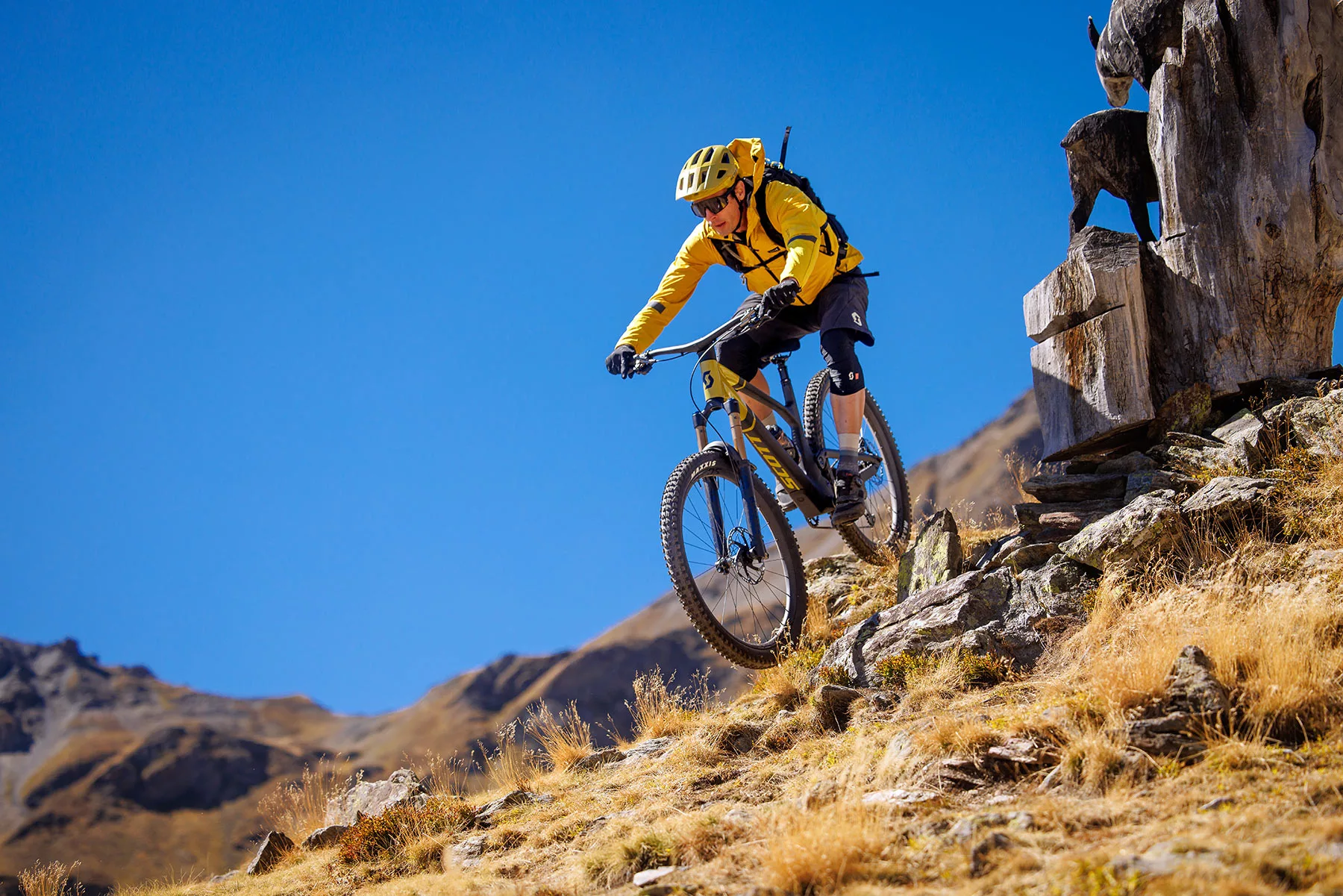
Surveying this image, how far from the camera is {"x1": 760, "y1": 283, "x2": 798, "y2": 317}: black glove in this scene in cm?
690

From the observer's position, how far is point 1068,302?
8711 millimetres

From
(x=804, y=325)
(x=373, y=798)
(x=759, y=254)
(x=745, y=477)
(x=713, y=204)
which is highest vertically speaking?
(x=713, y=204)

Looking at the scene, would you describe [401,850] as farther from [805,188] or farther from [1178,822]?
[805,188]

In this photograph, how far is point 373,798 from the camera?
752 centimetres

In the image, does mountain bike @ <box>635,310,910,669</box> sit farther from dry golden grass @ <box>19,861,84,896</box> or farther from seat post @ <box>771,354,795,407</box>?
dry golden grass @ <box>19,861,84,896</box>

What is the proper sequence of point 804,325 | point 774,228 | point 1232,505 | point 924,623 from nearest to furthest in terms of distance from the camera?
1. point 1232,505
2. point 924,623
3. point 774,228
4. point 804,325

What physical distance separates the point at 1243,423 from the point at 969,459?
9129cm

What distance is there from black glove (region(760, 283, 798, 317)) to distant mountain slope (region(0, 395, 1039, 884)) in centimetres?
5730

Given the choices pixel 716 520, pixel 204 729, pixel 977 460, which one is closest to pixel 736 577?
pixel 716 520

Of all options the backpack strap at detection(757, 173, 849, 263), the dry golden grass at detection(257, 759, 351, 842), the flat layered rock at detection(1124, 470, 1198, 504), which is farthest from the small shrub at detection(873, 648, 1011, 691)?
the dry golden grass at detection(257, 759, 351, 842)

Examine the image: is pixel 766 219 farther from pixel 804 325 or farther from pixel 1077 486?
pixel 1077 486

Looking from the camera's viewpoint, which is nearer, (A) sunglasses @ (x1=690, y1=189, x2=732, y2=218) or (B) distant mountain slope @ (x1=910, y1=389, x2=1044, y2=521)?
(A) sunglasses @ (x1=690, y1=189, x2=732, y2=218)

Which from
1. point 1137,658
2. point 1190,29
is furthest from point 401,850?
point 1190,29

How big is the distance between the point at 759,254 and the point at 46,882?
6.49 m
